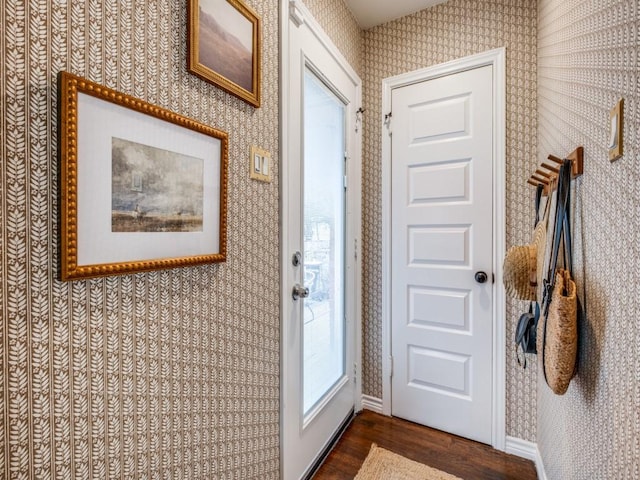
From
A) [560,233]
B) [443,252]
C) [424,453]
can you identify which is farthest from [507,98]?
[424,453]

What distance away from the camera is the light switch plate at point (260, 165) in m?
1.21

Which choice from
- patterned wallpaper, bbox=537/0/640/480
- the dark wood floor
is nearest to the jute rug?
the dark wood floor

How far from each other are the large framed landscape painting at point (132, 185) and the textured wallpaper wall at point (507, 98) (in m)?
1.35

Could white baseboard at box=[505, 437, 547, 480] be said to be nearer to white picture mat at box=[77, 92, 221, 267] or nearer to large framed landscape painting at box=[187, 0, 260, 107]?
white picture mat at box=[77, 92, 221, 267]

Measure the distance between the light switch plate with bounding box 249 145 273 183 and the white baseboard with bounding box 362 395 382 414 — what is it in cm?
171

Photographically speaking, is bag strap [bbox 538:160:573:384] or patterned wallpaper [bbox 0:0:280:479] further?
bag strap [bbox 538:160:573:384]

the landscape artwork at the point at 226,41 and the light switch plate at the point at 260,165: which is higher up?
the landscape artwork at the point at 226,41

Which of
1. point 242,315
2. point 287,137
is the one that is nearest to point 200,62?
point 287,137

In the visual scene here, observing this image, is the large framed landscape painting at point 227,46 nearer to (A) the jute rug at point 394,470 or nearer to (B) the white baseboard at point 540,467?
(A) the jute rug at point 394,470

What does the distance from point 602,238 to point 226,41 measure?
126 cm

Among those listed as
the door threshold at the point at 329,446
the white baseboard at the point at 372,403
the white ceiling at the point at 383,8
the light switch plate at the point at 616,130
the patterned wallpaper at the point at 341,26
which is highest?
the white ceiling at the point at 383,8

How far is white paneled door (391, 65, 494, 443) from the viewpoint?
1850 mm

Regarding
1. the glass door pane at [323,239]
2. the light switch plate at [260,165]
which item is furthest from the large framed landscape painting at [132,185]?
the glass door pane at [323,239]

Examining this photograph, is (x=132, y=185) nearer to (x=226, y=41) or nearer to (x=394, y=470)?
(x=226, y=41)
